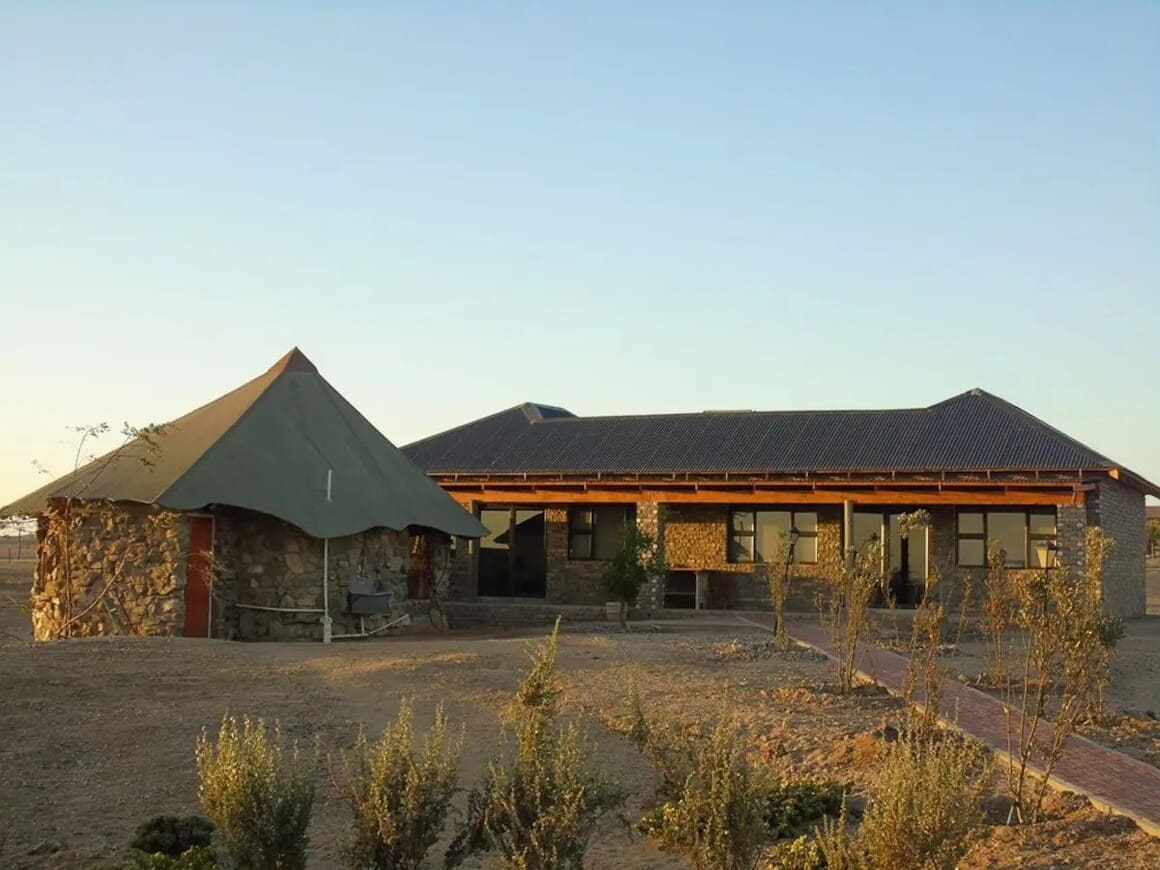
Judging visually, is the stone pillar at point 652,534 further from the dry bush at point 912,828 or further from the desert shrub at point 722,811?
the dry bush at point 912,828

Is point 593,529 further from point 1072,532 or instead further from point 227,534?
point 227,534

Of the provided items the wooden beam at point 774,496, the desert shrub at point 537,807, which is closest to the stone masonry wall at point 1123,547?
the wooden beam at point 774,496

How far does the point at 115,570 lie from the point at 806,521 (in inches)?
537

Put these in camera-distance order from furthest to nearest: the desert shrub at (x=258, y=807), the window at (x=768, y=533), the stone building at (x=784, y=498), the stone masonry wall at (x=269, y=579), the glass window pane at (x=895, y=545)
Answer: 1. the window at (x=768, y=533)
2. the glass window pane at (x=895, y=545)
3. the stone building at (x=784, y=498)
4. the stone masonry wall at (x=269, y=579)
5. the desert shrub at (x=258, y=807)

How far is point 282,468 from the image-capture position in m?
18.7

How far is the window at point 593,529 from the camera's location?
26.6m

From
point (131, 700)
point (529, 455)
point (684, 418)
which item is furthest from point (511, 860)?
point (684, 418)

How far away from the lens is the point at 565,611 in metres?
23.7

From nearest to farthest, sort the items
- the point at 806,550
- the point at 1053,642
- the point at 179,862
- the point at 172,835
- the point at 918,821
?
the point at 918,821, the point at 179,862, the point at 172,835, the point at 1053,642, the point at 806,550

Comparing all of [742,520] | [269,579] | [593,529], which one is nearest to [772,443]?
[742,520]

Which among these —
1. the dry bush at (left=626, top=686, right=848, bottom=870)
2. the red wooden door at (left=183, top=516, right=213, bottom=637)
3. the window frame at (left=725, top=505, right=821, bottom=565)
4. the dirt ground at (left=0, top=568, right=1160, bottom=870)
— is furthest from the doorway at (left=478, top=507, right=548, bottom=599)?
the dry bush at (left=626, top=686, right=848, bottom=870)

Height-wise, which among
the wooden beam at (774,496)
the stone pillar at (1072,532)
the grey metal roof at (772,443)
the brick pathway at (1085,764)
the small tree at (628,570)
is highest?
the grey metal roof at (772,443)

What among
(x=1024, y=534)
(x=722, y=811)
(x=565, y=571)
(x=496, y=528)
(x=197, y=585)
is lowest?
(x=722, y=811)

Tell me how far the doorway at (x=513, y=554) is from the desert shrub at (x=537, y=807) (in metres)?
21.5
